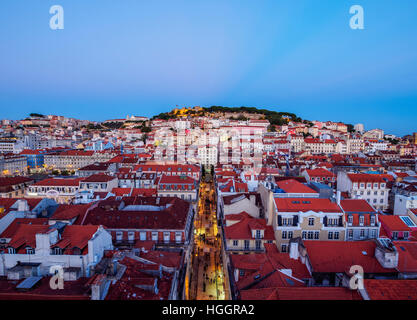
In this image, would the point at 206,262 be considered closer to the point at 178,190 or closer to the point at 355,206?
the point at 178,190

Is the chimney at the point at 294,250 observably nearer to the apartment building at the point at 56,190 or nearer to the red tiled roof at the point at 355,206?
the red tiled roof at the point at 355,206

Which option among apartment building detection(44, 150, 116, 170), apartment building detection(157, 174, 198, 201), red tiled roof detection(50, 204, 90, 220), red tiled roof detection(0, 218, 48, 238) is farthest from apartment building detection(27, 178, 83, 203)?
apartment building detection(44, 150, 116, 170)

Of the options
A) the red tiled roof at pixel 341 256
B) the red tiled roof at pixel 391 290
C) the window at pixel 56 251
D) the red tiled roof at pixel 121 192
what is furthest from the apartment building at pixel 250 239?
the red tiled roof at pixel 121 192

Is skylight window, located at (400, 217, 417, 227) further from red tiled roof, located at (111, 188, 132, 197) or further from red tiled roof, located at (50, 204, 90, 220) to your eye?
red tiled roof, located at (111, 188, 132, 197)

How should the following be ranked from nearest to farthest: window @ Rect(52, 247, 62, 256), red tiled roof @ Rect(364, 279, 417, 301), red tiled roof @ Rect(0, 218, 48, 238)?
red tiled roof @ Rect(364, 279, 417, 301) < window @ Rect(52, 247, 62, 256) < red tiled roof @ Rect(0, 218, 48, 238)

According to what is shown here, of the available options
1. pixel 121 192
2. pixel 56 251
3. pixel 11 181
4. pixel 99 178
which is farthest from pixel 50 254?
pixel 11 181

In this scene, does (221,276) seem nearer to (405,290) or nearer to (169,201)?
(169,201)

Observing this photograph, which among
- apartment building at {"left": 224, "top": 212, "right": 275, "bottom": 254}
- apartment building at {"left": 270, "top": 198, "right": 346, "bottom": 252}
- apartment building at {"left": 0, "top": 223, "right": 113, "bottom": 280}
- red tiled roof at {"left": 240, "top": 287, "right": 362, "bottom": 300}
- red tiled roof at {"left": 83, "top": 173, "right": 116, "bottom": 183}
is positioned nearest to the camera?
red tiled roof at {"left": 240, "top": 287, "right": 362, "bottom": 300}
